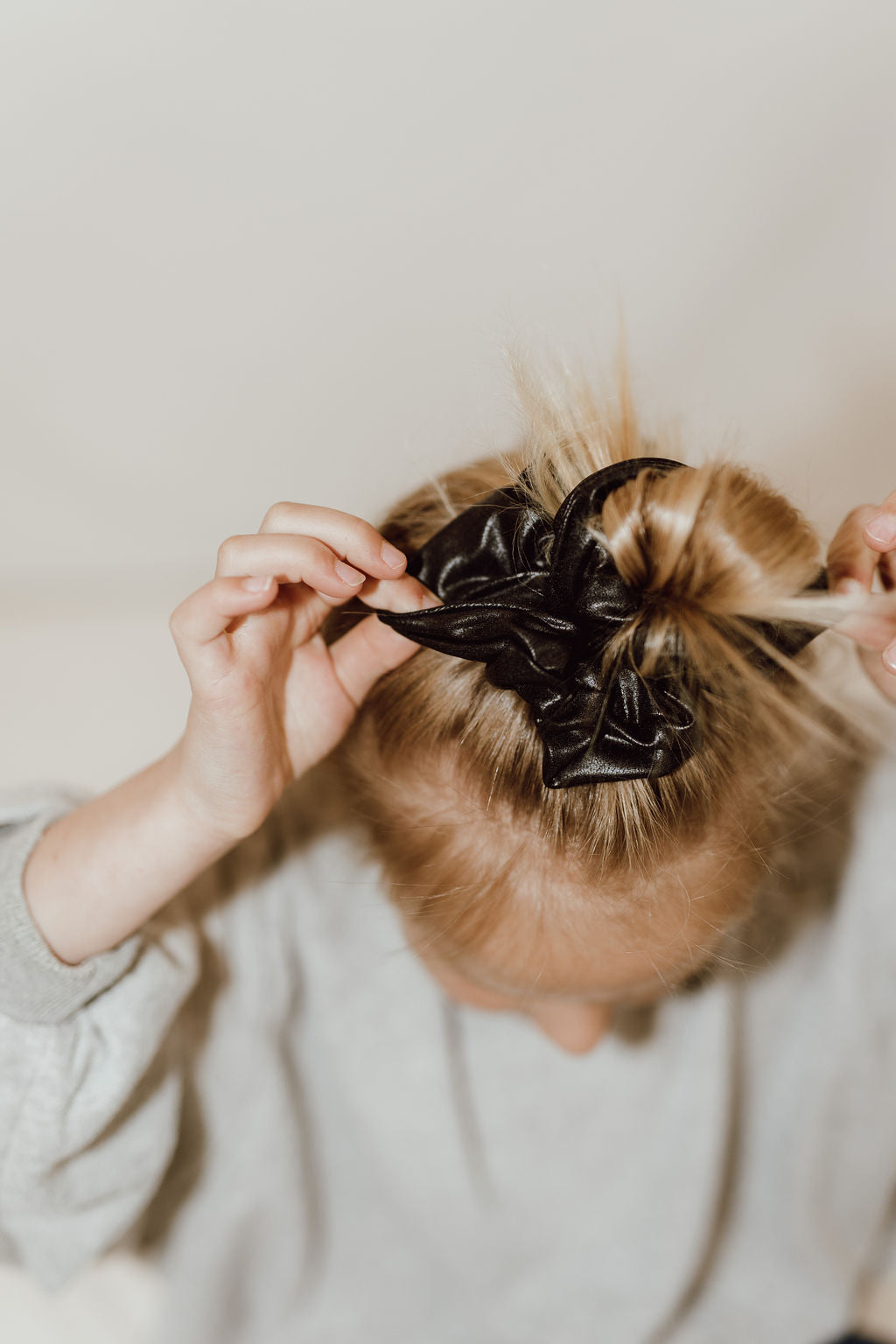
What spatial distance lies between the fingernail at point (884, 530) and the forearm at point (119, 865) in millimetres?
362

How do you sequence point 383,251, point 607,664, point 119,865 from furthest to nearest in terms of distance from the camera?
1. point 383,251
2. point 119,865
3. point 607,664

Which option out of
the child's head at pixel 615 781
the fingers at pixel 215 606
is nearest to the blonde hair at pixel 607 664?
the child's head at pixel 615 781

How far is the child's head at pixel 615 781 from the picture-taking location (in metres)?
0.44

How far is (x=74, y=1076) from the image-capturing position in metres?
0.60

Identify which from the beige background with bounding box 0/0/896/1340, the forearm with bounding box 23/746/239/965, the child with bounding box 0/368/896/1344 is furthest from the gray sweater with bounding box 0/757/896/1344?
the beige background with bounding box 0/0/896/1340

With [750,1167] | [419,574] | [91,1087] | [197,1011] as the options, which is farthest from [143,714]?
[750,1167]

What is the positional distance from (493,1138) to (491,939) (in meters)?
0.36

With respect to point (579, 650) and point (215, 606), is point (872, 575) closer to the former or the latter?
point (579, 650)

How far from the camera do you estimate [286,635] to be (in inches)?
21.7

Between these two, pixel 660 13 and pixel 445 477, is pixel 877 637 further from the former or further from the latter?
pixel 660 13

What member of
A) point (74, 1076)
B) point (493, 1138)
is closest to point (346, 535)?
point (74, 1076)

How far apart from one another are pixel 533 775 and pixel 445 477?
21 cm

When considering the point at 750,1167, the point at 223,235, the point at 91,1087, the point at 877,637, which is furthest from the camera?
the point at 750,1167

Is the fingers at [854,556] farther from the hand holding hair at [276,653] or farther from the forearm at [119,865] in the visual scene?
the forearm at [119,865]
